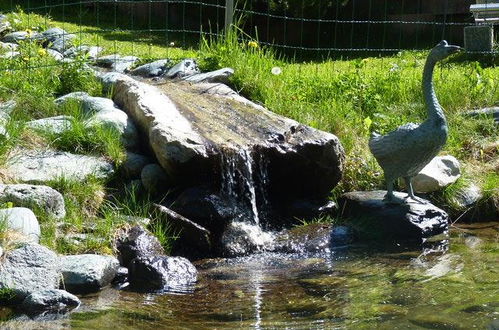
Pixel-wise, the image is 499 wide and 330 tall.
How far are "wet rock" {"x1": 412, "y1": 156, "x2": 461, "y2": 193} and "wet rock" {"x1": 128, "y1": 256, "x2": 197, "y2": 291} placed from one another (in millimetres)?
2376

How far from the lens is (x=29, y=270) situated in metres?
5.65

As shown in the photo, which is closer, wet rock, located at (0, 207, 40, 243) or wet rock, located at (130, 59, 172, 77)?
wet rock, located at (0, 207, 40, 243)

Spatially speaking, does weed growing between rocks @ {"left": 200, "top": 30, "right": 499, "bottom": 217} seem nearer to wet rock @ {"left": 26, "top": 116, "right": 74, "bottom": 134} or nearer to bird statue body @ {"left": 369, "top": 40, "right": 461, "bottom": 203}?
bird statue body @ {"left": 369, "top": 40, "right": 461, "bottom": 203}

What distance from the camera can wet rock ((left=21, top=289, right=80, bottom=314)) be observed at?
5.41 m

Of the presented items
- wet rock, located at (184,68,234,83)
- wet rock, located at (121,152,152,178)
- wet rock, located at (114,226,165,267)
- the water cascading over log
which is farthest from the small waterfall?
wet rock, located at (184,68,234,83)

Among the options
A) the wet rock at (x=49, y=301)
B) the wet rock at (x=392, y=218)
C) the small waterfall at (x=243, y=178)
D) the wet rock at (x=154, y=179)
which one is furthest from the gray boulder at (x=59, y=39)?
the wet rock at (x=49, y=301)

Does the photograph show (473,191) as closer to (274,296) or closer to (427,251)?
(427,251)

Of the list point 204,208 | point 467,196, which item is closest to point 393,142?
point 467,196

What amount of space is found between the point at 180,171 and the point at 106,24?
726 cm

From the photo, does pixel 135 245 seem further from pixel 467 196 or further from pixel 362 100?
pixel 362 100

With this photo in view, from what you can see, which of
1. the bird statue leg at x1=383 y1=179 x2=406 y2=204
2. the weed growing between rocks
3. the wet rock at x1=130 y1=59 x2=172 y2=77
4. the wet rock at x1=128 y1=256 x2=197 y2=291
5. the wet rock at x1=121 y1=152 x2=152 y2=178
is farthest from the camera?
the wet rock at x1=130 y1=59 x2=172 y2=77

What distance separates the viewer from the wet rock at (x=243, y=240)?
22.5ft

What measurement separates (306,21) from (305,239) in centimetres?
691

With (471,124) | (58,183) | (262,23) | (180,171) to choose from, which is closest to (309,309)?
(180,171)
